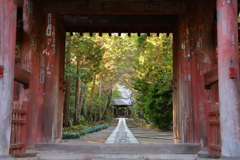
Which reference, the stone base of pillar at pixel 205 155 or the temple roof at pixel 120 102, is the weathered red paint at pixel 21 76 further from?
the temple roof at pixel 120 102

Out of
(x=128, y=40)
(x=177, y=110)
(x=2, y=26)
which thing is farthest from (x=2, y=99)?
(x=128, y=40)

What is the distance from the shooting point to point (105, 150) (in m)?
5.95

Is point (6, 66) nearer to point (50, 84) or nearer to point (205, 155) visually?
point (50, 84)

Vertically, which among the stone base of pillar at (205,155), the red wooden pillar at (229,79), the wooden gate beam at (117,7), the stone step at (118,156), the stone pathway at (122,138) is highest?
the wooden gate beam at (117,7)

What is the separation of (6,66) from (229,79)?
3.53m

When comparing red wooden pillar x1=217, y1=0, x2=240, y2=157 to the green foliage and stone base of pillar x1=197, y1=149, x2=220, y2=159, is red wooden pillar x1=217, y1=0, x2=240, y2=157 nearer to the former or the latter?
stone base of pillar x1=197, y1=149, x2=220, y2=159

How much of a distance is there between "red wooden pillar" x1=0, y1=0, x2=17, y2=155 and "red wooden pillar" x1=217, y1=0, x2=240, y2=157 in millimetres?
3365

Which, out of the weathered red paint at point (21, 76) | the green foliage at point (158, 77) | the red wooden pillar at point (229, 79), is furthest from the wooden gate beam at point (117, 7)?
the green foliage at point (158, 77)

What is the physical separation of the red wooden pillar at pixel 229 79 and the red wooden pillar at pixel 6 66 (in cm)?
337

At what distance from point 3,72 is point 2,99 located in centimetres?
43

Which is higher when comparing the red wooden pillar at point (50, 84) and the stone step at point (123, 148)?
the red wooden pillar at point (50, 84)

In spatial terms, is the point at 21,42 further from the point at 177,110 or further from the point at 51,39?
the point at 177,110

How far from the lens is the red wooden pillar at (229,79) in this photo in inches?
170

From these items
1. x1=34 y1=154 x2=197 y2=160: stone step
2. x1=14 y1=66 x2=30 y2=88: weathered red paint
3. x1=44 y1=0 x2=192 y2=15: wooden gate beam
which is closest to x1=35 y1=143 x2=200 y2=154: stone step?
x1=34 y1=154 x2=197 y2=160: stone step
